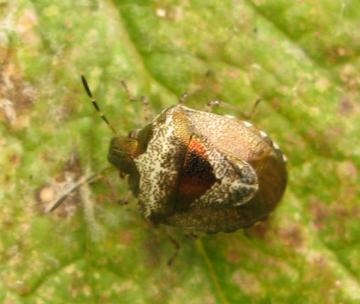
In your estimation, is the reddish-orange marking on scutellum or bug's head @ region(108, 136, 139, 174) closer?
the reddish-orange marking on scutellum

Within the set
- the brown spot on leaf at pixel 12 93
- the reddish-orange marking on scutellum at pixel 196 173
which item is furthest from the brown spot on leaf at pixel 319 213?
the brown spot on leaf at pixel 12 93

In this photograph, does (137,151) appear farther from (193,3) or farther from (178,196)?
(193,3)

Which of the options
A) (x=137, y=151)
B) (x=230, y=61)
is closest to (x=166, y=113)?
(x=137, y=151)

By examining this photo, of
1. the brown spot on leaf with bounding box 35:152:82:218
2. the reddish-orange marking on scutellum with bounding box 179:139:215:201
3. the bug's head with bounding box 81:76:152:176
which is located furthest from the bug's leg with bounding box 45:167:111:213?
the reddish-orange marking on scutellum with bounding box 179:139:215:201

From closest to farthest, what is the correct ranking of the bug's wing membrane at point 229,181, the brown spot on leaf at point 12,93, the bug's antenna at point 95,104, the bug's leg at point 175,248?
the bug's wing membrane at point 229,181
the bug's antenna at point 95,104
the brown spot on leaf at point 12,93
the bug's leg at point 175,248

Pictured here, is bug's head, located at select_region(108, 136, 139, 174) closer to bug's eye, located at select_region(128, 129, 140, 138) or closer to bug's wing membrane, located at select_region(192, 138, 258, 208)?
bug's eye, located at select_region(128, 129, 140, 138)

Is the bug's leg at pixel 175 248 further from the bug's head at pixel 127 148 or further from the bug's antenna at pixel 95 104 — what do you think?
the bug's antenna at pixel 95 104
